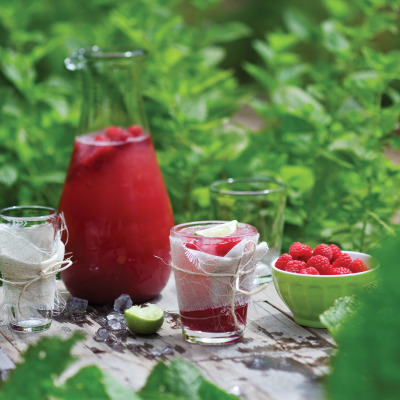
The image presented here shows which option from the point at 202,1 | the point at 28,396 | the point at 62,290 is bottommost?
the point at 62,290

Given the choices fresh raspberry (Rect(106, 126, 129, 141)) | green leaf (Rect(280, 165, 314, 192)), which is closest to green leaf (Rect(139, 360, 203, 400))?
fresh raspberry (Rect(106, 126, 129, 141))

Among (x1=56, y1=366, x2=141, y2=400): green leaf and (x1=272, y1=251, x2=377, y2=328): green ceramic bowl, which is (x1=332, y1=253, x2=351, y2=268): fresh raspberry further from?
(x1=56, y1=366, x2=141, y2=400): green leaf

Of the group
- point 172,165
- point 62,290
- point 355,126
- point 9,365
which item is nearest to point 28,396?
point 9,365

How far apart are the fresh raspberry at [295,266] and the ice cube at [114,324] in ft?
1.07

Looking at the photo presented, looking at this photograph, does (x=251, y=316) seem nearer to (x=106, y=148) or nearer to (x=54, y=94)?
(x=106, y=148)

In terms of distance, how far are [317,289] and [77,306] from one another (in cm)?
48

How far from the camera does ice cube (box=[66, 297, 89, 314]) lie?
1.45 metres

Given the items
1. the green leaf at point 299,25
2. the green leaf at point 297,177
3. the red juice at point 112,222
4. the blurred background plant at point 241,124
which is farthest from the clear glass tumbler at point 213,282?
the green leaf at point 299,25

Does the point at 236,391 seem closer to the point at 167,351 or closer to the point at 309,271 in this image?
the point at 167,351

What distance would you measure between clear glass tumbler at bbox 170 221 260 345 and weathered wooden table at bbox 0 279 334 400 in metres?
0.03

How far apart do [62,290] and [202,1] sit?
134cm

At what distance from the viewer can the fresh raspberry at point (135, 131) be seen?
1528 millimetres

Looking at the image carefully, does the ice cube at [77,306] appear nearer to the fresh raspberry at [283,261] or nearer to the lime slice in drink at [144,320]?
the lime slice in drink at [144,320]

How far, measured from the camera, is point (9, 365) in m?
1.15
